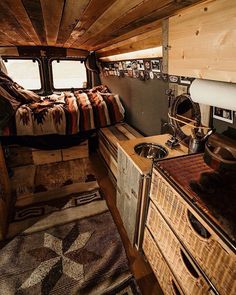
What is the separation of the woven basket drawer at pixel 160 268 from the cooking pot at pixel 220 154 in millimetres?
744

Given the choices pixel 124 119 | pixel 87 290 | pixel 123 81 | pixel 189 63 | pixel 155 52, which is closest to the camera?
pixel 189 63

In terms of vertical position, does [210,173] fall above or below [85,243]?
above

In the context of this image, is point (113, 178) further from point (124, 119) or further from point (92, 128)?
point (124, 119)

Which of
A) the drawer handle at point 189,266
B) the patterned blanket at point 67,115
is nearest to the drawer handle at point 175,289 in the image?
the drawer handle at point 189,266

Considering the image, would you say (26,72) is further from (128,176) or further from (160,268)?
(160,268)

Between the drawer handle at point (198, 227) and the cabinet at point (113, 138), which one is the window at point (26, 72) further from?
the drawer handle at point (198, 227)

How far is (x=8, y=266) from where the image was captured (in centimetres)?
162

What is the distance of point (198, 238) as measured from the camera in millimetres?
932

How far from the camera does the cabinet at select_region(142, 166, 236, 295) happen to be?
80cm

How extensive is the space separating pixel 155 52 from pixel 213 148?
1.15 metres

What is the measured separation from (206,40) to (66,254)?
1.94 meters

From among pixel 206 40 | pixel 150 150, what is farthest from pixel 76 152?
pixel 206 40

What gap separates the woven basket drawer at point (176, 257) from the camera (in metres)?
0.97

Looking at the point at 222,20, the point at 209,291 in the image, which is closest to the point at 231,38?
the point at 222,20
